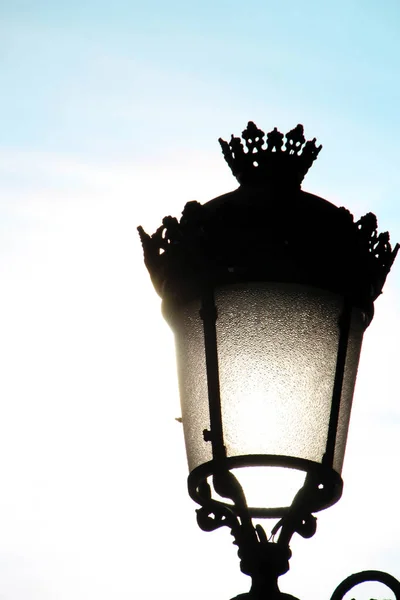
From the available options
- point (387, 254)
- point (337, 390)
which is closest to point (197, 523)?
point (337, 390)

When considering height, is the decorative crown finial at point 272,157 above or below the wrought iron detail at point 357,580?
above

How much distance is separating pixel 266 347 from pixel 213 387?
0.23m

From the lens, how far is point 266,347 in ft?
11.4

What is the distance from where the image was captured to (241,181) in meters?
4.11

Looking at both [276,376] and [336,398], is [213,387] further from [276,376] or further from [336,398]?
[336,398]

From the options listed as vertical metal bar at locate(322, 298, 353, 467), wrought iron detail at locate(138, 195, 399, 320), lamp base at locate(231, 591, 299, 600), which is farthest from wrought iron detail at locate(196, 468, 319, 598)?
wrought iron detail at locate(138, 195, 399, 320)

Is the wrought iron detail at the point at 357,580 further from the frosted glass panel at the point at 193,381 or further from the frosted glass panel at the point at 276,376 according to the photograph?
the frosted glass panel at the point at 193,381

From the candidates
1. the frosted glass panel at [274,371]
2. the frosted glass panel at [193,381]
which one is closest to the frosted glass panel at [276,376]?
the frosted glass panel at [274,371]

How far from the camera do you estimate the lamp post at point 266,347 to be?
345 cm

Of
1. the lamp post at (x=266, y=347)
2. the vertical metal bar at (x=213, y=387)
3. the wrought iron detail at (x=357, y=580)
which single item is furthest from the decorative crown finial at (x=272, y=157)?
the wrought iron detail at (x=357, y=580)

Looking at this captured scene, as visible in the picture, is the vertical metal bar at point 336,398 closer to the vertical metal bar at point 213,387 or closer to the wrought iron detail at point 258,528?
the wrought iron detail at point 258,528

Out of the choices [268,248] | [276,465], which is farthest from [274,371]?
[268,248]

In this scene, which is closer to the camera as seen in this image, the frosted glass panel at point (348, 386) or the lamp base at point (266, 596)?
the lamp base at point (266, 596)

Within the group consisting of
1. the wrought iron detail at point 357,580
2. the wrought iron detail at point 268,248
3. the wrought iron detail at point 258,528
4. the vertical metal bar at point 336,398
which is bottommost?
the wrought iron detail at point 357,580
